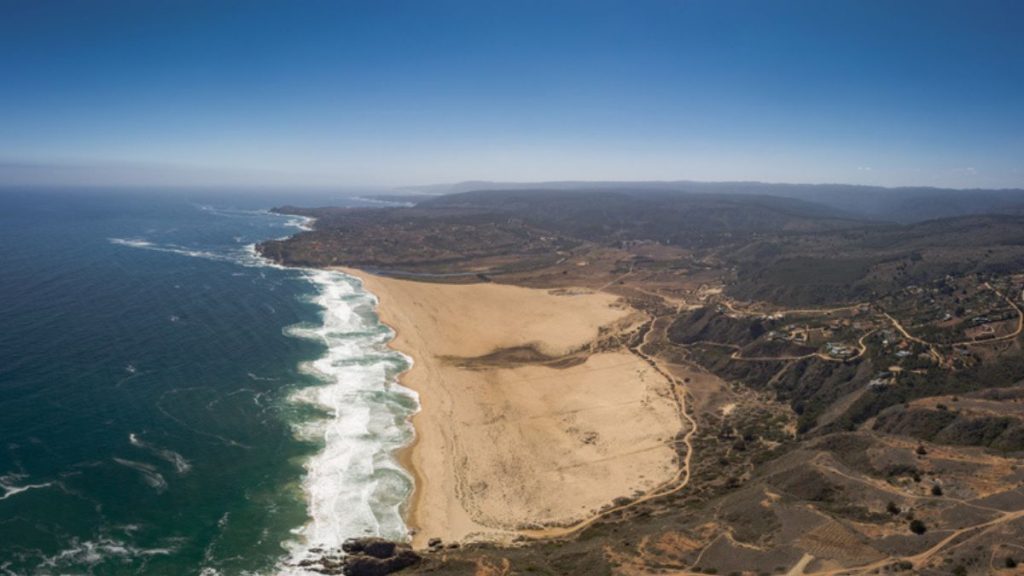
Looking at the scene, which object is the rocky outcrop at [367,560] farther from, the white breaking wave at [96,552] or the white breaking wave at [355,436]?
the white breaking wave at [96,552]

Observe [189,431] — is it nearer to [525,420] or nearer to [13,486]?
[13,486]

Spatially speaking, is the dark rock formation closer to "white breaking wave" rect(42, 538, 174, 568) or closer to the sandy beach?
the sandy beach

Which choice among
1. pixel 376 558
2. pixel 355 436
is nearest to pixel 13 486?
pixel 355 436

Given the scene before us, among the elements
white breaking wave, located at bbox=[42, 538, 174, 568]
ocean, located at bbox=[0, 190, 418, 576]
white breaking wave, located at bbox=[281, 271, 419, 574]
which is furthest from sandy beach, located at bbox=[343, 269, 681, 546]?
white breaking wave, located at bbox=[42, 538, 174, 568]

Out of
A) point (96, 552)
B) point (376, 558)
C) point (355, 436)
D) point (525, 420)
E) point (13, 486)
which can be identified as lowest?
point (96, 552)

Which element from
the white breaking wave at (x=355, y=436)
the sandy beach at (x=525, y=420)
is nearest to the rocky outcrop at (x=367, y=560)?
the white breaking wave at (x=355, y=436)
